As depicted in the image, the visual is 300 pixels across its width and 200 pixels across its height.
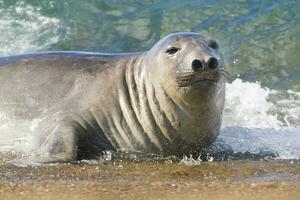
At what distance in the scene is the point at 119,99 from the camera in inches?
267

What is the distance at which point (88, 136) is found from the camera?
21.7 feet

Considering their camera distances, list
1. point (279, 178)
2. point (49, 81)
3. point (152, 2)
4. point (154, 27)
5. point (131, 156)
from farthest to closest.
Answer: point (152, 2) < point (154, 27) < point (49, 81) < point (131, 156) < point (279, 178)

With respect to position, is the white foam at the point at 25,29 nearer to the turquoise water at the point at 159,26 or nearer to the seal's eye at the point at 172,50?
the turquoise water at the point at 159,26

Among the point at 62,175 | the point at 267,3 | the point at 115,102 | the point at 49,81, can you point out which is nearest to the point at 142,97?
the point at 115,102

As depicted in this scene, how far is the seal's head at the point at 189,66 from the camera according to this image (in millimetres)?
5883

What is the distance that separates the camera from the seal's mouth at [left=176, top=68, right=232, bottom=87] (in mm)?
5867

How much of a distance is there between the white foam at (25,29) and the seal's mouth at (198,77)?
663cm

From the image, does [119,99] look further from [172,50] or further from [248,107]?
[248,107]

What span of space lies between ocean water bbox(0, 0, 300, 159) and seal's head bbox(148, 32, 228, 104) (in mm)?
2674

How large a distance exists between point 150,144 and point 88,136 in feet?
1.54

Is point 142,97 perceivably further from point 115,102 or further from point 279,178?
point 279,178

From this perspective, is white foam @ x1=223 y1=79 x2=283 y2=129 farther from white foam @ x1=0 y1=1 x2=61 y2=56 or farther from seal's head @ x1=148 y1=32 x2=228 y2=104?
white foam @ x1=0 y1=1 x2=61 y2=56

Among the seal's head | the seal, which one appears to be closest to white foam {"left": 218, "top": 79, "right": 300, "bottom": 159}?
the seal

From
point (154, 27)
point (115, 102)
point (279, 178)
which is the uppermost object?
point (154, 27)
